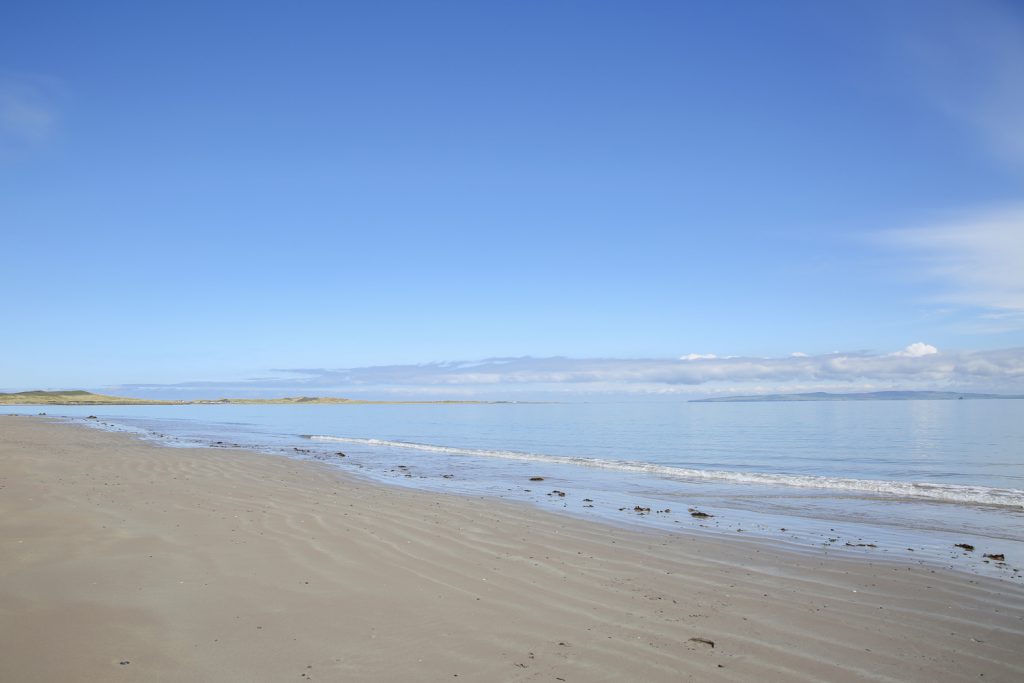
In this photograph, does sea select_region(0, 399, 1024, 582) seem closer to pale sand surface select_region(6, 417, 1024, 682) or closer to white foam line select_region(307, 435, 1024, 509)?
white foam line select_region(307, 435, 1024, 509)

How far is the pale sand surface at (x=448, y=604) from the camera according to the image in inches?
212

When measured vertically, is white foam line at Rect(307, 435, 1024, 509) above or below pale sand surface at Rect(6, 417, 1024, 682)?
below

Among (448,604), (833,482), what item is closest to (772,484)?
(833,482)

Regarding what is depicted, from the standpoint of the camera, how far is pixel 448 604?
6965 millimetres

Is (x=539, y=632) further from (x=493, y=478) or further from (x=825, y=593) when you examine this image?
(x=493, y=478)

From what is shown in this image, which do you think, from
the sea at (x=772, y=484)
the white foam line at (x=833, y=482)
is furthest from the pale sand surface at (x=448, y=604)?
the white foam line at (x=833, y=482)

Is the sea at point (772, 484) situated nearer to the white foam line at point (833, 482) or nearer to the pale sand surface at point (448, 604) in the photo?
the white foam line at point (833, 482)

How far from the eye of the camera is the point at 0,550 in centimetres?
834

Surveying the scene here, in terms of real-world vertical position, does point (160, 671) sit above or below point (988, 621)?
above

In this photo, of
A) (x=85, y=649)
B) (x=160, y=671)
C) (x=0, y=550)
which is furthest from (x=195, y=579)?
(x=0, y=550)

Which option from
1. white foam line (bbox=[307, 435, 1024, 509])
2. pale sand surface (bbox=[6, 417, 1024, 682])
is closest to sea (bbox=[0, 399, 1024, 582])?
white foam line (bbox=[307, 435, 1024, 509])

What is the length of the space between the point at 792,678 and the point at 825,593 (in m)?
3.12

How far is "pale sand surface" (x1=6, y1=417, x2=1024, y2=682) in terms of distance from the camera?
5383 millimetres

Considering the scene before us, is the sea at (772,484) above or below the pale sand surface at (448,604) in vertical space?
below
